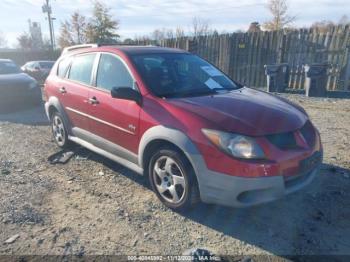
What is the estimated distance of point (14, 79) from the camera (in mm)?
9641

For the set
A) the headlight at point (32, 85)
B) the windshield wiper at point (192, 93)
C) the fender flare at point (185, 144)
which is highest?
the windshield wiper at point (192, 93)

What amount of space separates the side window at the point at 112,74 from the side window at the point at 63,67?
3.83 ft

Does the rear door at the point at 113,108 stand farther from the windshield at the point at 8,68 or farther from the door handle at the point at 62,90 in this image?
the windshield at the point at 8,68

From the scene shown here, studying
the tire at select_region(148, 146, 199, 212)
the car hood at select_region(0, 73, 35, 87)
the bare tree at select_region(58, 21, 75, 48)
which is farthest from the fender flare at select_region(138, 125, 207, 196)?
the bare tree at select_region(58, 21, 75, 48)

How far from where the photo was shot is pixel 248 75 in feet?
42.1

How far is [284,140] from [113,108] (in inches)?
82.6

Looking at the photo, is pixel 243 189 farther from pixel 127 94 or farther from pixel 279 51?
pixel 279 51

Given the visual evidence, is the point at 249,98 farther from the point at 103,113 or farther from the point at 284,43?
the point at 284,43

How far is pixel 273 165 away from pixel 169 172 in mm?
1135

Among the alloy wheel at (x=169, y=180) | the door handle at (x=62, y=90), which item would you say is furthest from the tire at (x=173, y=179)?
the door handle at (x=62, y=90)

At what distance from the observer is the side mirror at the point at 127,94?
11.8 feet

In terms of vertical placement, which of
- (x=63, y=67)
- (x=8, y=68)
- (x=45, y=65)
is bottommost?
(x=45, y=65)

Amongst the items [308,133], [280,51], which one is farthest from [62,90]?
[280,51]

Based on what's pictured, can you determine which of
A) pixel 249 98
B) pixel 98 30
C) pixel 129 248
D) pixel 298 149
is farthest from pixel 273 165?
pixel 98 30
